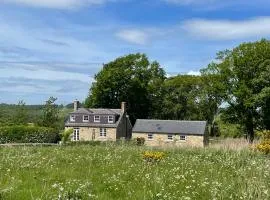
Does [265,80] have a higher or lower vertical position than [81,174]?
higher

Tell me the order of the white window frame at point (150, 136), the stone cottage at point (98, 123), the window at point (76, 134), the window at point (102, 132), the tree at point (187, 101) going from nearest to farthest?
the white window frame at point (150, 136)
the stone cottage at point (98, 123)
the window at point (102, 132)
the window at point (76, 134)
the tree at point (187, 101)

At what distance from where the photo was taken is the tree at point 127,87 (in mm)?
93188

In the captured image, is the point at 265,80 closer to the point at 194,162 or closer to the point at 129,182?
the point at 194,162

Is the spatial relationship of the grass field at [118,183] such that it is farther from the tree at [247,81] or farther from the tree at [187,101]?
the tree at [187,101]

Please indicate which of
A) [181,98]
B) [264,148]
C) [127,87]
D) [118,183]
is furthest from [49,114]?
[118,183]

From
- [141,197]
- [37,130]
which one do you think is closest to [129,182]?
[141,197]

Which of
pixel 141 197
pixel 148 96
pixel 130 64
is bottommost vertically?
pixel 141 197

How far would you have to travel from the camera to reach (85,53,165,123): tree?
93.2 meters

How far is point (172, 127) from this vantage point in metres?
83.1

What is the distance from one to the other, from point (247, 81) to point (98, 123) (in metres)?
28.0

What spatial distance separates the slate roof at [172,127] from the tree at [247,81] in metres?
6.03

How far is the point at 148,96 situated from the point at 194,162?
3039 inches

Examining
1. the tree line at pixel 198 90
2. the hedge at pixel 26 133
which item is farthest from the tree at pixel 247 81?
the hedge at pixel 26 133

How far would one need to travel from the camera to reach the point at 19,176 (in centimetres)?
1430
